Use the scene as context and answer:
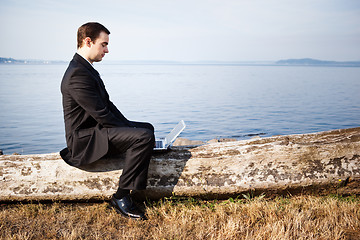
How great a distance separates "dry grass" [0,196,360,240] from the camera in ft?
12.0

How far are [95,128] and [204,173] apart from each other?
60.9 inches

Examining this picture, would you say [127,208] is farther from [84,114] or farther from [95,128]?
[84,114]

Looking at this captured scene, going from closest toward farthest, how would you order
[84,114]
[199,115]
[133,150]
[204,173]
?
[133,150]
[84,114]
[204,173]
[199,115]

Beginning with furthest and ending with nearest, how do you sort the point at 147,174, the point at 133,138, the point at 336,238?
1. the point at 147,174
2. the point at 133,138
3. the point at 336,238

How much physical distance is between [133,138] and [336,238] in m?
2.54

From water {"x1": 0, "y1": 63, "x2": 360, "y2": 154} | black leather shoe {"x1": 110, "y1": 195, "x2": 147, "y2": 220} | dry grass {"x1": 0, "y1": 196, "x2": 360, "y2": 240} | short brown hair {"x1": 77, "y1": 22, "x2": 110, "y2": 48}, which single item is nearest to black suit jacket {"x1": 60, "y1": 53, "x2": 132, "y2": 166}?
short brown hair {"x1": 77, "y1": 22, "x2": 110, "y2": 48}

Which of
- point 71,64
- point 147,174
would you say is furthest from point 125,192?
point 71,64

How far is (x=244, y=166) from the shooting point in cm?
431

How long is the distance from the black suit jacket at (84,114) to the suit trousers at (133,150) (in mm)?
150

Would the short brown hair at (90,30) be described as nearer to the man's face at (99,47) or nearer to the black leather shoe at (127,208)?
the man's face at (99,47)

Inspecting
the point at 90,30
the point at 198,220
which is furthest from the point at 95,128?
the point at 198,220

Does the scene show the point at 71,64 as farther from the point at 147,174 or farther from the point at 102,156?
the point at 147,174

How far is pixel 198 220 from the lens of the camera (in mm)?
3988

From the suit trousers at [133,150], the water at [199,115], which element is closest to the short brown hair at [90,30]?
the suit trousers at [133,150]
